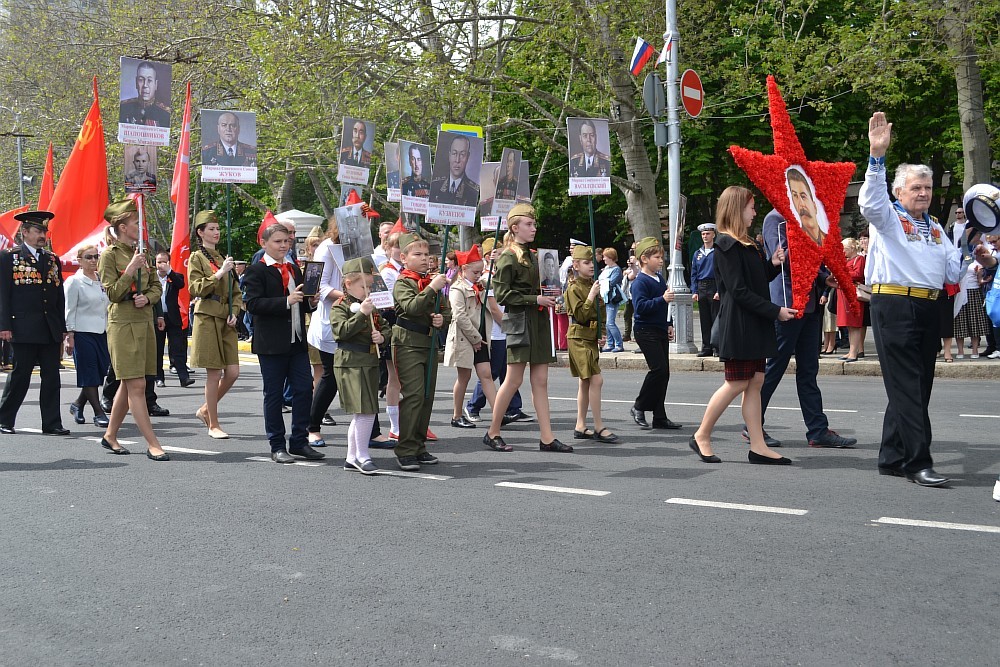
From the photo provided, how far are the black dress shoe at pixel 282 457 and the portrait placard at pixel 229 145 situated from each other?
263 centimetres

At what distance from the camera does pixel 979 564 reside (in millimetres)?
4559

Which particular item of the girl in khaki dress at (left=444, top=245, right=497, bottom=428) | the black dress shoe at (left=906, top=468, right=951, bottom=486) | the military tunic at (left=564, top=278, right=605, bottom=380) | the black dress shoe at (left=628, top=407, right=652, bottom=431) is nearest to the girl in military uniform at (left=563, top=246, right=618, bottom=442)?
the military tunic at (left=564, top=278, right=605, bottom=380)

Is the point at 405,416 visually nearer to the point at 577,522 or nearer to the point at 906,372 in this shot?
the point at 577,522

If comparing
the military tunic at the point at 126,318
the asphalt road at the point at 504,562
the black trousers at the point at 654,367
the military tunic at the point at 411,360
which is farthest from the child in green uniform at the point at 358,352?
the black trousers at the point at 654,367

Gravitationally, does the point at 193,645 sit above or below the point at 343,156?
below

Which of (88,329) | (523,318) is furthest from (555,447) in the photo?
(88,329)

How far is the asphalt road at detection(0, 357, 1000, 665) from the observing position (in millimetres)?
3744

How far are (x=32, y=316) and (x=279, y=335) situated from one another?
123 inches

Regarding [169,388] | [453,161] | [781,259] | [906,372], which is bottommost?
[169,388]

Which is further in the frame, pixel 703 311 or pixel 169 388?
pixel 703 311

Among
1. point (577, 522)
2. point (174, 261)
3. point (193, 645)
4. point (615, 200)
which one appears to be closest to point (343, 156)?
point (174, 261)

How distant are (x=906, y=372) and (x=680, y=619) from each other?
309 cm

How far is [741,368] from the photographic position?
7.18 meters

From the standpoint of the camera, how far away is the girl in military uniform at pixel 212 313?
28.7ft
